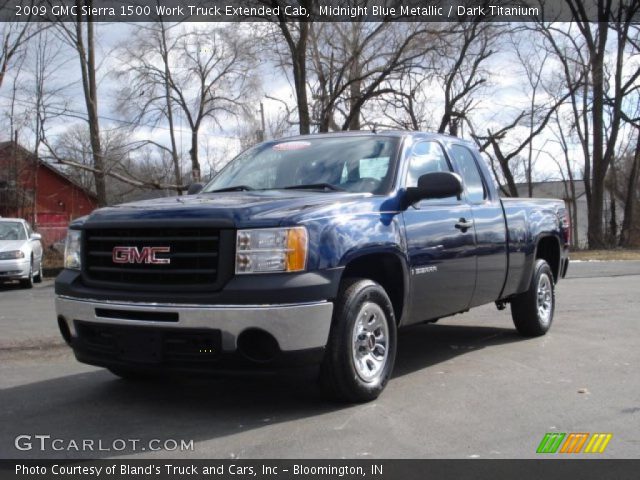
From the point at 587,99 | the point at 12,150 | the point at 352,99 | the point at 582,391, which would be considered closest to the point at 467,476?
the point at 582,391

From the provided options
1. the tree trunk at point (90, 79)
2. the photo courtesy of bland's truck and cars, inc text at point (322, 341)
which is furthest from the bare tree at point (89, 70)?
the photo courtesy of bland's truck and cars, inc text at point (322, 341)

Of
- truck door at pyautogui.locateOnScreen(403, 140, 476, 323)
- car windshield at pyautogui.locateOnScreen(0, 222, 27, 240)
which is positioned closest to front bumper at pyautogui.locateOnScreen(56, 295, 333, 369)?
truck door at pyautogui.locateOnScreen(403, 140, 476, 323)

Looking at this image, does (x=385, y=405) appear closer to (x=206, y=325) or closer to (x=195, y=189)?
(x=206, y=325)

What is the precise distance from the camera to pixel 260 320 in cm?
421

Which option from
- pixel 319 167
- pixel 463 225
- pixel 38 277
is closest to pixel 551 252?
pixel 463 225

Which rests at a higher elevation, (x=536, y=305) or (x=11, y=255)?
(x=11, y=255)

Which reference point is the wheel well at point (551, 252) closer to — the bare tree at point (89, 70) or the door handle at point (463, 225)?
the door handle at point (463, 225)

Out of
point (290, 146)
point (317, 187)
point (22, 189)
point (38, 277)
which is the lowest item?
point (38, 277)

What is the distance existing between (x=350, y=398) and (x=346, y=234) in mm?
1107

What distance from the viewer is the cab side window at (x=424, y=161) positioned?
5.79 m

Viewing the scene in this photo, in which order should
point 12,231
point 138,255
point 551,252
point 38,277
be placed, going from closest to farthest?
point 138,255
point 551,252
point 12,231
point 38,277

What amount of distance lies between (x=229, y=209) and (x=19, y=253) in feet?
40.9

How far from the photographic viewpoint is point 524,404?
491cm

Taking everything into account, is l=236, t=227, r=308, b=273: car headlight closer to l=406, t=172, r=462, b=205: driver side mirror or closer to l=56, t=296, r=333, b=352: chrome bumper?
l=56, t=296, r=333, b=352: chrome bumper
